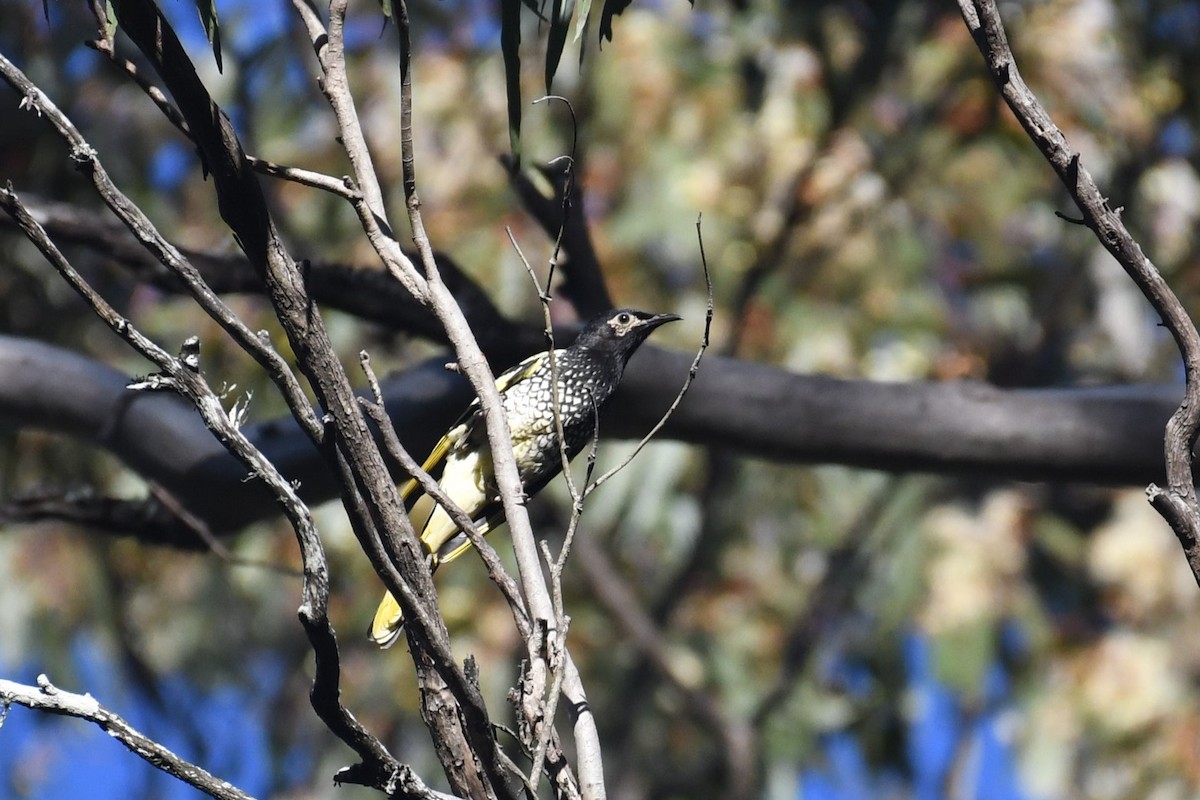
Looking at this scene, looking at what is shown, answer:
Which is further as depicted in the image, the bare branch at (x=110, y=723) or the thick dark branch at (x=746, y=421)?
the thick dark branch at (x=746, y=421)

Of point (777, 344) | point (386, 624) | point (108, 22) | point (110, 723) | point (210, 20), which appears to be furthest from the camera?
point (777, 344)

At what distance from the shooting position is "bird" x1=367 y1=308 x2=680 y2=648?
10.2 feet

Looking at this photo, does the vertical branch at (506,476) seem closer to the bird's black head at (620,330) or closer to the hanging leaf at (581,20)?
the hanging leaf at (581,20)

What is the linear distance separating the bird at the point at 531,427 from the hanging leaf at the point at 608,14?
0.95 metres

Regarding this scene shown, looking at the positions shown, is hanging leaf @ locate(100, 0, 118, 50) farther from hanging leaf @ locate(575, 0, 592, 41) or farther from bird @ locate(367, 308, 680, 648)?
bird @ locate(367, 308, 680, 648)

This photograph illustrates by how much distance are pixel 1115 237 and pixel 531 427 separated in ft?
5.88

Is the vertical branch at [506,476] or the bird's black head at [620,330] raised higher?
the bird's black head at [620,330]

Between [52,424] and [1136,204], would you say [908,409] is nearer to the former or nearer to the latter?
[52,424]

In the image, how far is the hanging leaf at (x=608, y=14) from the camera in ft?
7.05

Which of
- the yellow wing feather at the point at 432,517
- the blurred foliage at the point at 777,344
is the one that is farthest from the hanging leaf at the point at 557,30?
the blurred foliage at the point at 777,344

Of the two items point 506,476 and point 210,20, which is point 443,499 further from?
point 210,20

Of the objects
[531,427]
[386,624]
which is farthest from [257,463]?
[531,427]

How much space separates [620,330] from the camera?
350cm

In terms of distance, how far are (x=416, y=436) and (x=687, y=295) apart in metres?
3.96
